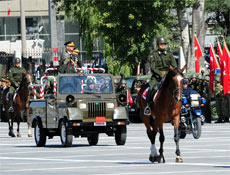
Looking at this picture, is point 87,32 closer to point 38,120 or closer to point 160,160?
point 38,120

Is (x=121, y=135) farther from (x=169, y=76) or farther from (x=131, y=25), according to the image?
(x=131, y=25)

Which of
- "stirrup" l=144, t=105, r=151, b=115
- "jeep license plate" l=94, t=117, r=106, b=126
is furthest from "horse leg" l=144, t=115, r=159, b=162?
"jeep license plate" l=94, t=117, r=106, b=126

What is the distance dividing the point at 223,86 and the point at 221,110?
937mm

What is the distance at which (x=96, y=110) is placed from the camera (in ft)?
83.2

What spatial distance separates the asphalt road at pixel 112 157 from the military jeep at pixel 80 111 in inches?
14.8

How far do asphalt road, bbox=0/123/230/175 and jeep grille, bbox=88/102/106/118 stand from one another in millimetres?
781

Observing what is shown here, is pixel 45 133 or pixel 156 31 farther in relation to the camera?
pixel 156 31

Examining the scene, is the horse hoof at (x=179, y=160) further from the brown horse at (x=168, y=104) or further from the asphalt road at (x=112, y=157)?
the brown horse at (x=168, y=104)

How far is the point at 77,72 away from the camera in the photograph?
87.7 feet

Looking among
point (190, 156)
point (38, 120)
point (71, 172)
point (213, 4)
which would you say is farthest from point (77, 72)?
point (213, 4)

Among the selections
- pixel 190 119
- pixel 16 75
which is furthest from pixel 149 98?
pixel 16 75

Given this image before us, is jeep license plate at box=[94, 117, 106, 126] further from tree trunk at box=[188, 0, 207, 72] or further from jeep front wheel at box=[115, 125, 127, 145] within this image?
tree trunk at box=[188, 0, 207, 72]

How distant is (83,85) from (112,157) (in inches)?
214

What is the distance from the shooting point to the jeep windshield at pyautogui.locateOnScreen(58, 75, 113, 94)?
2620 cm
